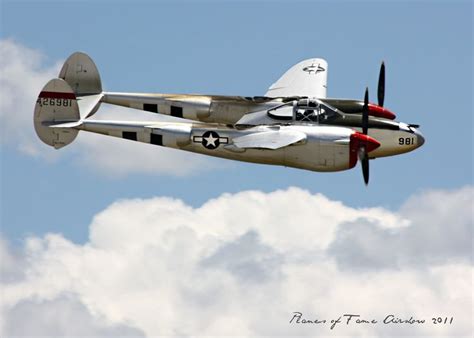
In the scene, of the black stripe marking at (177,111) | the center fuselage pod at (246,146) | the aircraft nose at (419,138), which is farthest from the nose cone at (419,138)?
the black stripe marking at (177,111)

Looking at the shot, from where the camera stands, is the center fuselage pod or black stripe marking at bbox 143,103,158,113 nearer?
the center fuselage pod

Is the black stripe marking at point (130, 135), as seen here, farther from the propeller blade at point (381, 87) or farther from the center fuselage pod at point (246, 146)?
the propeller blade at point (381, 87)

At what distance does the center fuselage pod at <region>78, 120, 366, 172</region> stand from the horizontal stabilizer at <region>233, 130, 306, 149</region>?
108 millimetres

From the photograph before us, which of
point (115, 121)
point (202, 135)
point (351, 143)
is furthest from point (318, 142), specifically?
point (115, 121)

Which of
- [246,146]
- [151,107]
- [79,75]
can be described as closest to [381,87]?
[246,146]

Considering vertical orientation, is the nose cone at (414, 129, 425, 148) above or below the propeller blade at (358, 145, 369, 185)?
above

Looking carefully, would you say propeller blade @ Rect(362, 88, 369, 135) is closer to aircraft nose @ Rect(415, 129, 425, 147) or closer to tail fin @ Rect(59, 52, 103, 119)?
aircraft nose @ Rect(415, 129, 425, 147)

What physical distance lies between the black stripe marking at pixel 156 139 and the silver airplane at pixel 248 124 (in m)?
0.04

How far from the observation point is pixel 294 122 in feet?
154

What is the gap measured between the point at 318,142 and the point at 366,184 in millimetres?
2203

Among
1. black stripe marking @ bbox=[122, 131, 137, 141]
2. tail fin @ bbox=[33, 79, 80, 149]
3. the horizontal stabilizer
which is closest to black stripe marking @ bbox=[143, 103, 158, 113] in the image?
black stripe marking @ bbox=[122, 131, 137, 141]

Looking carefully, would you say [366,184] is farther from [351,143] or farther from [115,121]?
[115,121]

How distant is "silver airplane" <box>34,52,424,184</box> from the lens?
148 ft

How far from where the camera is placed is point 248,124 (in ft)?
157
